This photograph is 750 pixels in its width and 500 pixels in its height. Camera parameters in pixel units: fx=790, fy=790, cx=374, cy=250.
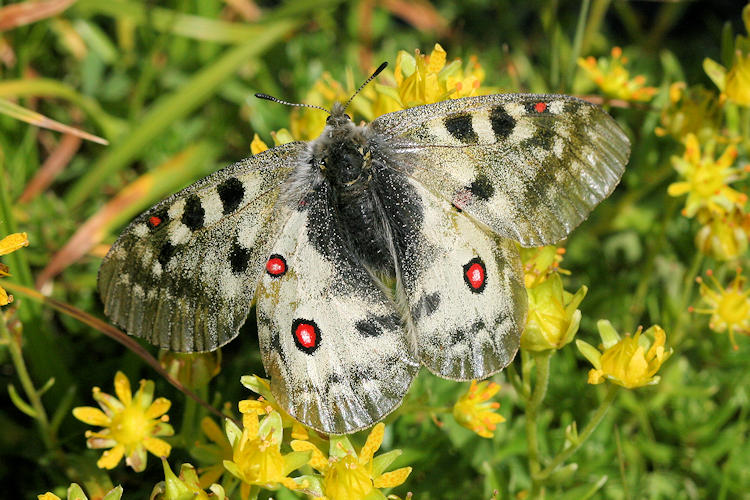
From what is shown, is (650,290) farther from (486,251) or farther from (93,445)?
(93,445)

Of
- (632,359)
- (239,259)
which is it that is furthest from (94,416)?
(632,359)

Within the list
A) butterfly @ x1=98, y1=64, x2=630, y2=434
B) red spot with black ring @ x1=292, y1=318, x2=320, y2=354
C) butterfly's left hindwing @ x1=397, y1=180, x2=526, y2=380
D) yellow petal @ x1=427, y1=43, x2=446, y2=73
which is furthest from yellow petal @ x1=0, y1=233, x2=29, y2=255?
yellow petal @ x1=427, y1=43, x2=446, y2=73

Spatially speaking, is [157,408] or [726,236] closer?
[157,408]

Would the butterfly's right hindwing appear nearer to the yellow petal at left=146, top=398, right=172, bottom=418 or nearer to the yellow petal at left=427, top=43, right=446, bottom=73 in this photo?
the yellow petal at left=146, top=398, right=172, bottom=418

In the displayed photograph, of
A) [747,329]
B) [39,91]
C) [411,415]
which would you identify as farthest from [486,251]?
[39,91]

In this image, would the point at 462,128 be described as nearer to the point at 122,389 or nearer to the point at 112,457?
the point at 122,389
